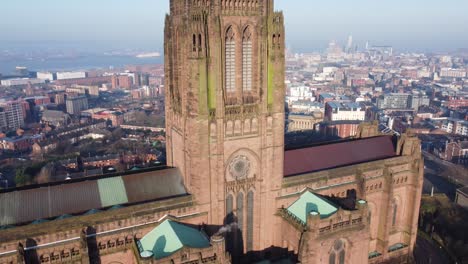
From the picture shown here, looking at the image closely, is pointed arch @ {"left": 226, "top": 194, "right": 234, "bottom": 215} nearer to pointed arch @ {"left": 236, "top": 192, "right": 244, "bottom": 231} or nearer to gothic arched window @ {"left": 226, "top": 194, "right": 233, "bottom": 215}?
gothic arched window @ {"left": 226, "top": 194, "right": 233, "bottom": 215}

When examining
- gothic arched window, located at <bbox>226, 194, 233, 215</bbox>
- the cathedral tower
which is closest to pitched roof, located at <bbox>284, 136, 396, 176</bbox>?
the cathedral tower

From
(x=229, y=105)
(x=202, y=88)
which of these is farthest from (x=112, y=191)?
(x=229, y=105)

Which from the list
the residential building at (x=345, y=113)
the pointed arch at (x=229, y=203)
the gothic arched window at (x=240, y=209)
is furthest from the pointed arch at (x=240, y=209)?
the residential building at (x=345, y=113)

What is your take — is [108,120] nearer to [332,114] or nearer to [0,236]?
[332,114]

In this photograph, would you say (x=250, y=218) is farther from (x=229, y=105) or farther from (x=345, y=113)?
(x=345, y=113)

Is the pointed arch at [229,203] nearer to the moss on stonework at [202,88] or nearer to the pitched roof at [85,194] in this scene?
the pitched roof at [85,194]

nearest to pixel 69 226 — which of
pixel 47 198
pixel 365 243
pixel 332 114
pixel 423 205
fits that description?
pixel 47 198

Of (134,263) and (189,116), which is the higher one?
(189,116)
